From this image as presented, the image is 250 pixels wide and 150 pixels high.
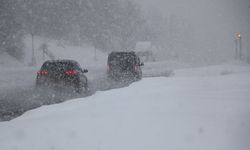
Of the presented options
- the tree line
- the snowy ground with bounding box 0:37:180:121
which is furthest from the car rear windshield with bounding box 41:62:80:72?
the tree line

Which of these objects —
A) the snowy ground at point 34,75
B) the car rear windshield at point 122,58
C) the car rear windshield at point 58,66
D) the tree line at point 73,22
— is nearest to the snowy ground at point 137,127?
the snowy ground at point 34,75

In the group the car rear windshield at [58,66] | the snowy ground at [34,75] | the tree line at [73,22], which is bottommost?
the snowy ground at [34,75]

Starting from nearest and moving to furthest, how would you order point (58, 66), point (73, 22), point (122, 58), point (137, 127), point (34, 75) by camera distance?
1. point (137, 127)
2. point (58, 66)
3. point (122, 58)
4. point (34, 75)
5. point (73, 22)

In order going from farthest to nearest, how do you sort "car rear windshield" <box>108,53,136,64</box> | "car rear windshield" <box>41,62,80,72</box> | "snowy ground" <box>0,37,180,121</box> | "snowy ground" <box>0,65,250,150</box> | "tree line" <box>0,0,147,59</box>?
1. "tree line" <box>0,0,147,59</box>
2. "car rear windshield" <box>108,53,136,64</box>
3. "car rear windshield" <box>41,62,80,72</box>
4. "snowy ground" <box>0,37,180,121</box>
5. "snowy ground" <box>0,65,250,150</box>

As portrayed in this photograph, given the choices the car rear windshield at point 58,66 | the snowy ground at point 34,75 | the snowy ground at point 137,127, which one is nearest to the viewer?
the snowy ground at point 137,127

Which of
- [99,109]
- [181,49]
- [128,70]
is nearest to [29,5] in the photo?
[128,70]

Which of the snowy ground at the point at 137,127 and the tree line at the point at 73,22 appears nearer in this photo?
the snowy ground at the point at 137,127

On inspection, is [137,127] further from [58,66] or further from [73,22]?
[73,22]

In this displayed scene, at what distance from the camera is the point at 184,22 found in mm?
102625

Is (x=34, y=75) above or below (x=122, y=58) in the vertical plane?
below

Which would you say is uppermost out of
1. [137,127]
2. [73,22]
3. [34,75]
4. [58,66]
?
[73,22]

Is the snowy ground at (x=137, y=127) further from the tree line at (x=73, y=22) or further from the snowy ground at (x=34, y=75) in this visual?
the tree line at (x=73, y=22)

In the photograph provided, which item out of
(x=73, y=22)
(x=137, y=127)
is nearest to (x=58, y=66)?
(x=137, y=127)

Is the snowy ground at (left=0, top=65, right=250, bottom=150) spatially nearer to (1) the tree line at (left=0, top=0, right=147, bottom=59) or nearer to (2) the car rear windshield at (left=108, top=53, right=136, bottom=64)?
(2) the car rear windshield at (left=108, top=53, right=136, bottom=64)
